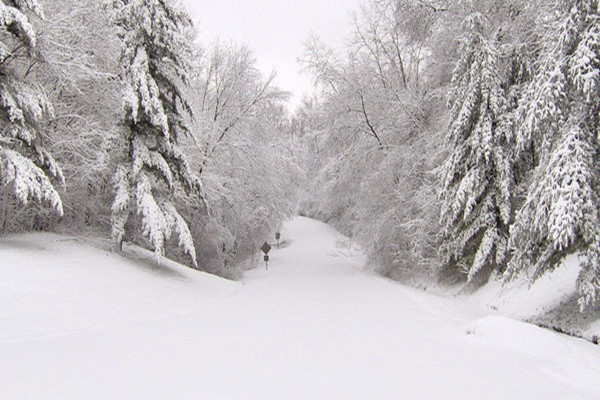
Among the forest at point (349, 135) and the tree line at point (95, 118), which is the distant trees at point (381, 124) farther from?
the tree line at point (95, 118)

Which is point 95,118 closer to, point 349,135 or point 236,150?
point 236,150

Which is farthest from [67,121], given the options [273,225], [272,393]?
[273,225]

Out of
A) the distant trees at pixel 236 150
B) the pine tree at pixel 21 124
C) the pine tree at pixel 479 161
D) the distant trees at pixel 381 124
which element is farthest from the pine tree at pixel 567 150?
the distant trees at pixel 236 150

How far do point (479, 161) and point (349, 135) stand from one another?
378 inches

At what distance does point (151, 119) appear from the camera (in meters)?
12.7

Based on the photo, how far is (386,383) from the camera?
495cm

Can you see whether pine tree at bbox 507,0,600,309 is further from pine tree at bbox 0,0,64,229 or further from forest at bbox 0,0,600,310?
pine tree at bbox 0,0,64,229

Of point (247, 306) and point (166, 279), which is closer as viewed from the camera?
point (247, 306)

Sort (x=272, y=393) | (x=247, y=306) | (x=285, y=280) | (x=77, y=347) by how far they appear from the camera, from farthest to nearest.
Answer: (x=285, y=280) → (x=247, y=306) → (x=77, y=347) → (x=272, y=393)

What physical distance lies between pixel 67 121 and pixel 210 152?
329 inches

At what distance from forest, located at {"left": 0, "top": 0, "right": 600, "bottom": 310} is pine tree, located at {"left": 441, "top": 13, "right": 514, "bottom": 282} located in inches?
2.3

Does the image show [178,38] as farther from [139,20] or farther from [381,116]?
[381,116]

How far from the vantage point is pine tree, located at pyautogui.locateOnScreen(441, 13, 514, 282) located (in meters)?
13.0

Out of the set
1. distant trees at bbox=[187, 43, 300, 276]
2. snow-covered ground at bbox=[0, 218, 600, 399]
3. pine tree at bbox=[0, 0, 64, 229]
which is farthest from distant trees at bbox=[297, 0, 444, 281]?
pine tree at bbox=[0, 0, 64, 229]
